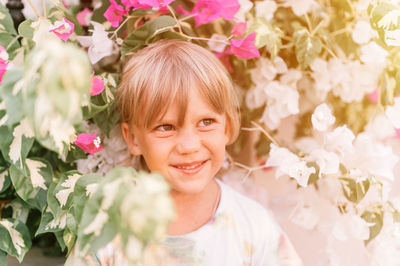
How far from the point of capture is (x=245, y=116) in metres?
1.56

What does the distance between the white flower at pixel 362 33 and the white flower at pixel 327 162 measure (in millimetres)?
368

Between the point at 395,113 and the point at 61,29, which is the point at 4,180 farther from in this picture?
the point at 395,113

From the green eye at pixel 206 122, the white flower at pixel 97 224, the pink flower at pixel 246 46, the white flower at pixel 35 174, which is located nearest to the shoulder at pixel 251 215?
the green eye at pixel 206 122

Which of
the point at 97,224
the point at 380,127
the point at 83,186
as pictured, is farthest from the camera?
the point at 380,127

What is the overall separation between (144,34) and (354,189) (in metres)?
0.64

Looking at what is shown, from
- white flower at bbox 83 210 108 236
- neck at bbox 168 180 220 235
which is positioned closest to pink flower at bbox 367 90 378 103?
neck at bbox 168 180 220 235

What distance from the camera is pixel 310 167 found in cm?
120

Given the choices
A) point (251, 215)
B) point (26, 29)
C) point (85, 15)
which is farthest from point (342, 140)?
point (85, 15)

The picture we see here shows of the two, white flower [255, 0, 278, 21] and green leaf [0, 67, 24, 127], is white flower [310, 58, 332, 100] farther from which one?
green leaf [0, 67, 24, 127]

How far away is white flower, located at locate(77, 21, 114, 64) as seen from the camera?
121 cm

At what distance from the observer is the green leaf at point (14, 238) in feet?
3.57

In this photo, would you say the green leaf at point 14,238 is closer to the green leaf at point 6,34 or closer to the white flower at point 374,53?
the green leaf at point 6,34

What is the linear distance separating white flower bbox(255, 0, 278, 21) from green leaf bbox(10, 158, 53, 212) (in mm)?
691

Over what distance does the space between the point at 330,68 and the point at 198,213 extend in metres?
0.57
